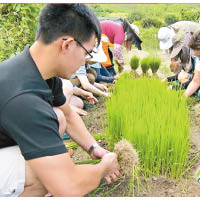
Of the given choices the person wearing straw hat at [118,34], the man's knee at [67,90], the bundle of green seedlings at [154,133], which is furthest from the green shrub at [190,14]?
the bundle of green seedlings at [154,133]

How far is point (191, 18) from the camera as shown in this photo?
6.79 metres

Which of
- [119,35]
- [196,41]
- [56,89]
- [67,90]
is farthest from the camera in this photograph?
[119,35]

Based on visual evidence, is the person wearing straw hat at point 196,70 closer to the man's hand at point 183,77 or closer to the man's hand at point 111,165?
the man's hand at point 183,77

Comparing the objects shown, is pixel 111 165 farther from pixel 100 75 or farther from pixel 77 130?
pixel 100 75

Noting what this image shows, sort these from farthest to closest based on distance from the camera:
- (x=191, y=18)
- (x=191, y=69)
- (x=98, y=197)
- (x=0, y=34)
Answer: (x=191, y=18) → (x=191, y=69) → (x=0, y=34) → (x=98, y=197)

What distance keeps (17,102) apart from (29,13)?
2101 millimetres

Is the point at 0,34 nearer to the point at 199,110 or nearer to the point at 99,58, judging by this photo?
the point at 99,58

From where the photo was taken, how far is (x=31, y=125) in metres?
1.13

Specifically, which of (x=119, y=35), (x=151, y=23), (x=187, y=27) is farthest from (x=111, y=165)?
(x=151, y=23)

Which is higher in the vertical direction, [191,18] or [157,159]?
[191,18]

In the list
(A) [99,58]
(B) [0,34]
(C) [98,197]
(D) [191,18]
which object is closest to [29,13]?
(B) [0,34]

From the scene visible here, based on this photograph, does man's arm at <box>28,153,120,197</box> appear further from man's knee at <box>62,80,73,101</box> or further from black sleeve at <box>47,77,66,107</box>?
man's knee at <box>62,80,73,101</box>

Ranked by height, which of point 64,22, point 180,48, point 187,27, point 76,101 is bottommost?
point 76,101

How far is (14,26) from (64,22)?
1.88 metres
